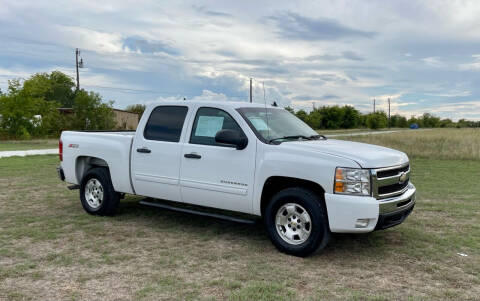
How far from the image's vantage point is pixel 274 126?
6.09m

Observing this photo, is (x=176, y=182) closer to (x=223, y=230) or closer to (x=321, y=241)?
(x=223, y=230)

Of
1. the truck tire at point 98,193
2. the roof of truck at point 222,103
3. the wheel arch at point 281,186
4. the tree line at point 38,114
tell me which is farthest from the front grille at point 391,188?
the tree line at point 38,114

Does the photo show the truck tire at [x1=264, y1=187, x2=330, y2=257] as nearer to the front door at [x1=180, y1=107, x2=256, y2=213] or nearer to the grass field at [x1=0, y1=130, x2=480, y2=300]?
the grass field at [x1=0, y1=130, x2=480, y2=300]

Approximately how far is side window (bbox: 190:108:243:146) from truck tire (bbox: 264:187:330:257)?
118cm

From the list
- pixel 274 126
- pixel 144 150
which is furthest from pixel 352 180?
pixel 144 150

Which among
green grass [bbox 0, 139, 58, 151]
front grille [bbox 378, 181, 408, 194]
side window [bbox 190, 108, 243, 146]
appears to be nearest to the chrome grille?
front grille [bbox 378, 181, 408, 194]

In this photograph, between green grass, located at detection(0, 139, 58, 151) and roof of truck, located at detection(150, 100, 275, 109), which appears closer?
roof of truck, located at detection(150, 100, 275, 109)

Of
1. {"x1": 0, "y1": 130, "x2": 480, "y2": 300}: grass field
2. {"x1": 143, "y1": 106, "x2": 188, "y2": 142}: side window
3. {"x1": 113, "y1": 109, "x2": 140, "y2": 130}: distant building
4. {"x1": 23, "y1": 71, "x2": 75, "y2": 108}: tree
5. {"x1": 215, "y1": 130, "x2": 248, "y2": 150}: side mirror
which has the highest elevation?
{"x1": 23, "y1": 71, "x2": 75, "y2": 108}: tree

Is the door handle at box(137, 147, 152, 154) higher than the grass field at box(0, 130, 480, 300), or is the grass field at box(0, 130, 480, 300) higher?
the door handle at box(137, 147, 152, 154)

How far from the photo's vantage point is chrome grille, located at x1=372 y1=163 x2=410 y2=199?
502cm

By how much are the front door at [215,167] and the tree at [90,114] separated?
35318 mm

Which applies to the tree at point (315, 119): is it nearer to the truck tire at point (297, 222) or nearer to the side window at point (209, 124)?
the side window at point (209, 124)

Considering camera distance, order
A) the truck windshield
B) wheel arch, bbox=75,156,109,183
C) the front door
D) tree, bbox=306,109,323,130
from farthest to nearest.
A: tree, bbox=306,109,323,130 < wheel arch, bbox=75,156,109,183 < the truck windshield < the front door

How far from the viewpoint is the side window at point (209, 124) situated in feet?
19.7
